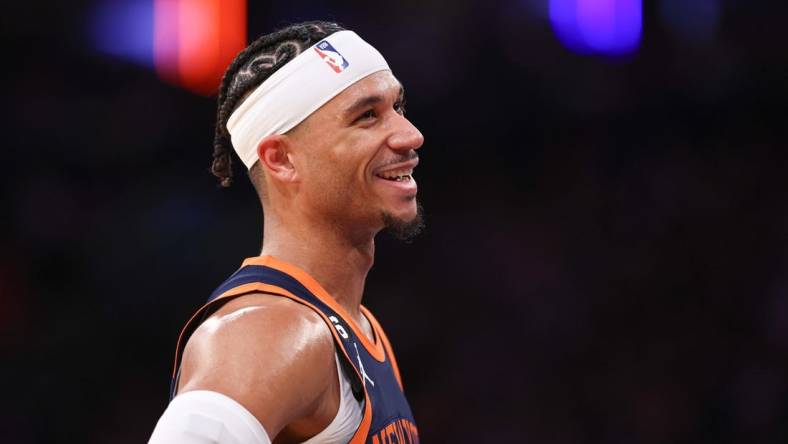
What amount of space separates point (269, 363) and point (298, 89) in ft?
3.04

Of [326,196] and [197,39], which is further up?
[326,196]

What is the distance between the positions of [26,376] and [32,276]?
1.84ft

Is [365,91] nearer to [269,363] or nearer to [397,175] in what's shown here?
[397,175]

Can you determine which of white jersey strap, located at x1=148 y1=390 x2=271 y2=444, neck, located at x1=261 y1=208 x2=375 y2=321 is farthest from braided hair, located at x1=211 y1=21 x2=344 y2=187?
white jersey strap, located at x1=148 y1=390 x2=271 y2=444

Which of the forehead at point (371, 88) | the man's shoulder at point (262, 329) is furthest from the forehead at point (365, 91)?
the man's shoulder at point (262, 329)

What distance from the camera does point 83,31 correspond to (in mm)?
5555

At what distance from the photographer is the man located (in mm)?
2168

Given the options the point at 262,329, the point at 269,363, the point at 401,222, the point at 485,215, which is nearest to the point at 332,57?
the point at 401,222

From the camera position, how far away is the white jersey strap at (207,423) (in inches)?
69.1

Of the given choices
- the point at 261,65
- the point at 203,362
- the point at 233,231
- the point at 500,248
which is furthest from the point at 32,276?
the point at 203,362

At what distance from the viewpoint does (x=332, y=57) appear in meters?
2.63

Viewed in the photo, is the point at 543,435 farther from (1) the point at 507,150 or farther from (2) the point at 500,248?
(1) the point at 507,150

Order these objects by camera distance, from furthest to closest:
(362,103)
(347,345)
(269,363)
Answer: (362,103)
(347,345)
(269,363)

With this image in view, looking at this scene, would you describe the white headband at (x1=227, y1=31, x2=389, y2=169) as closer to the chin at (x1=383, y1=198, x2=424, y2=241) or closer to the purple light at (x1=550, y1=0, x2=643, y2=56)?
the chin at (x1=383, y1=198, x2=424, y2=241)
